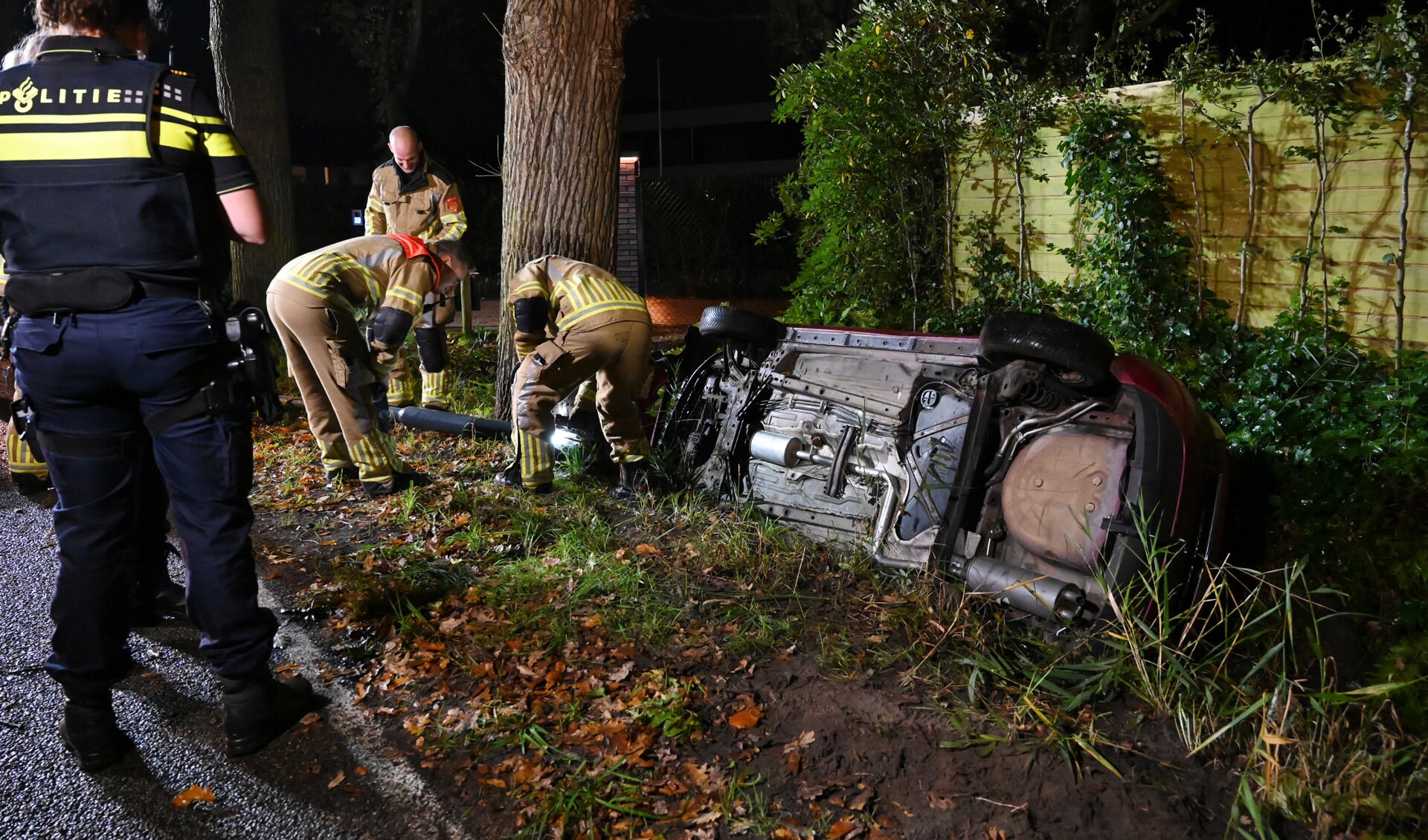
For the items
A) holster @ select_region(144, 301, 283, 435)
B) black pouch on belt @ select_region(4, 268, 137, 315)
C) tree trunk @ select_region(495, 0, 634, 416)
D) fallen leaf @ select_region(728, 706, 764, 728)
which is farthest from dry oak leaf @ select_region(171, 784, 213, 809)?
tree trunk @ select_region(495, 0, 634, 416)

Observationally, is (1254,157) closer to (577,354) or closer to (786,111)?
(786,111)

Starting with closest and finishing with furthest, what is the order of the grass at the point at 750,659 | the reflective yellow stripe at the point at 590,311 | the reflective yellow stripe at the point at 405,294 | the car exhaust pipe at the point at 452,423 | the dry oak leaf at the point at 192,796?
the grass at the point at 750,659 < the dry oak leaf at the point at 192,796 < the reflective yellow stripe at the point at 590,311 < the reflective yellow stripe at the point at 405,294 < the car exhaust pipe at the point at 452,423

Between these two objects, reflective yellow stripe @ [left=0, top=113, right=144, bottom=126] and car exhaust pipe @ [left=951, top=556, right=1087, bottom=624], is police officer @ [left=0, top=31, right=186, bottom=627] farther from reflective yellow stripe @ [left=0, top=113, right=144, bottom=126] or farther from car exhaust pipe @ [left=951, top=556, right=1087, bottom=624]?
car exhaust pipe @ [left=951, top=556, right=1087, bottom=624]

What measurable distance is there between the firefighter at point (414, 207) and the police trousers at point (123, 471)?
3.72 m

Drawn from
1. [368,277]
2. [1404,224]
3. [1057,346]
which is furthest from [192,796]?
[1404,224]

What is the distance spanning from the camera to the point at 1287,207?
5.77 meters

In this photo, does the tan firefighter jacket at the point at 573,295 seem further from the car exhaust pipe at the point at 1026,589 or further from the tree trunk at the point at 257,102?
the tree trunk at the point at 257,102

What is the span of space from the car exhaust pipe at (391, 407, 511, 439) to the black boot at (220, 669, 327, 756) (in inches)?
117

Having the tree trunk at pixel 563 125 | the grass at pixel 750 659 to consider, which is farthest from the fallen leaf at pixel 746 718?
the tree trunk at pixel 563 125

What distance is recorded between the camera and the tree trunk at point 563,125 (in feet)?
17.5

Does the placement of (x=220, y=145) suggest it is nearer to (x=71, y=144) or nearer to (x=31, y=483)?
(x=71, y=144)

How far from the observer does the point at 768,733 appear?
2.64 m

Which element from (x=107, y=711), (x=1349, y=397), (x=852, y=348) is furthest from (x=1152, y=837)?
(x=1349, y=397)

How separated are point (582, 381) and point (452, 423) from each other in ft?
5.19
